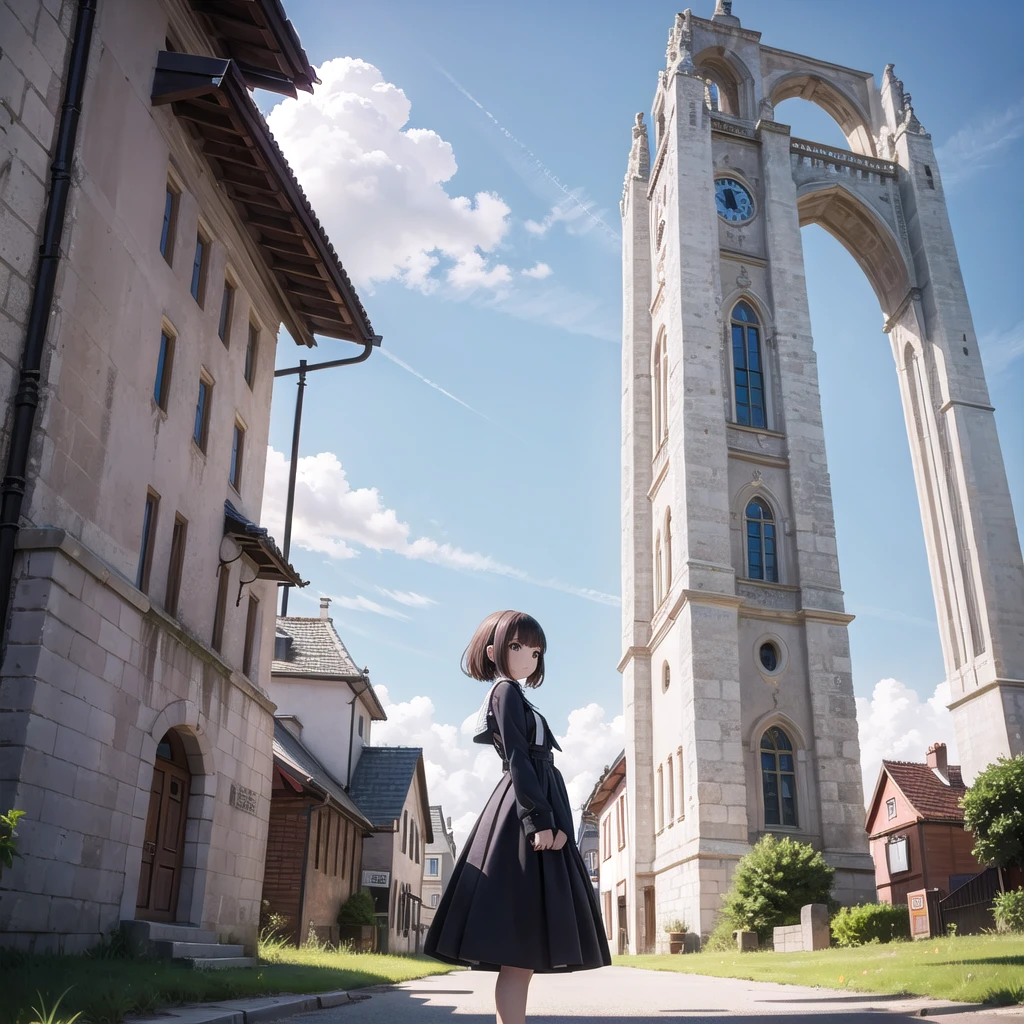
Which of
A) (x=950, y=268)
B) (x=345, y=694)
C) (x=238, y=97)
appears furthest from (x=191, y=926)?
(x=950, y=268)

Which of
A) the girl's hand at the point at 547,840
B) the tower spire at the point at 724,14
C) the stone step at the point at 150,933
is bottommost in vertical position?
the stone step at the point at 150,933

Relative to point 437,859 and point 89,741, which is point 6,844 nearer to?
point 89,741

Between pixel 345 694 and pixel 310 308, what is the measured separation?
1696 centimetres

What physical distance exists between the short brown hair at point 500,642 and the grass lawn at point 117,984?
293 centimetres

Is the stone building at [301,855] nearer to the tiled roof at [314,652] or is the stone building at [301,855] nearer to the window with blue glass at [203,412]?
the tiled roof at [314,652]

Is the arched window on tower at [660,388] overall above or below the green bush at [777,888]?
above

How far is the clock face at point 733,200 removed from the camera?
36219 millimetres

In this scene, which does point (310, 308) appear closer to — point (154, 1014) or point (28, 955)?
point (28, 955)

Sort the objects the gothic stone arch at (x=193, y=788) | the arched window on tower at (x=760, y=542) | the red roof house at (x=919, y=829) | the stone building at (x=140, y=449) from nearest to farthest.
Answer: the stone building at (x=140, y=449), the gothic stone arch at (x=193, y=788), the arched window on tower at (x=760, y=542), the red roof house at (x=919, y=829)

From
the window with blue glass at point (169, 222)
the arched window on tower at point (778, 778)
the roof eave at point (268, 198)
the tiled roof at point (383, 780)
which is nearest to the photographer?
the roof eave at point (268, 198)

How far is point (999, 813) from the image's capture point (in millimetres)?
21359

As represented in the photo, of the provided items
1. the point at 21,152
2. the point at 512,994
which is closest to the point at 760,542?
the point at 21,152

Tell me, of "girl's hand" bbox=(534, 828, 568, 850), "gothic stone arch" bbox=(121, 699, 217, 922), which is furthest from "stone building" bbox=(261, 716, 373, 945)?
"girl's hand" bbox=(534, 828, 568, 850)

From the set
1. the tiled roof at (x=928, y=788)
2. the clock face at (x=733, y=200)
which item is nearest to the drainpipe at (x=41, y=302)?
the clock face at (x=733, y=200)
